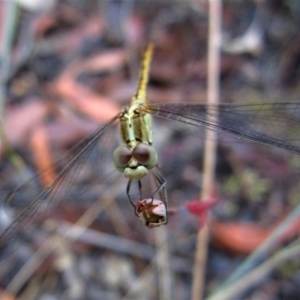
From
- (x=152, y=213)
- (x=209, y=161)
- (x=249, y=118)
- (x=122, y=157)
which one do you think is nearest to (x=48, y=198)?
(x=122, y=157)

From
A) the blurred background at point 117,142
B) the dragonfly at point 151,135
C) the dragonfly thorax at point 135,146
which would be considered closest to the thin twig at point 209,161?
the blurred background at point 117,142

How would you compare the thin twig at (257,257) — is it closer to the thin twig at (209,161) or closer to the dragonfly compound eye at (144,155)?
the thin twig at (209,161)

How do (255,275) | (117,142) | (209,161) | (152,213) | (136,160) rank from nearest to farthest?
(152,213)
(136,160)
(255,275)
(117,142)
(209,161)

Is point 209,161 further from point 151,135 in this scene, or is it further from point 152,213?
point 152,213

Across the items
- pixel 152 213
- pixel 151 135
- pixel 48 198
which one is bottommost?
pixel 152 213

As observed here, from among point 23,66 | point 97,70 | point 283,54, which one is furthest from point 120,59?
point 283,54

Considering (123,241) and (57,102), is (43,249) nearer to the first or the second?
(123,241)
